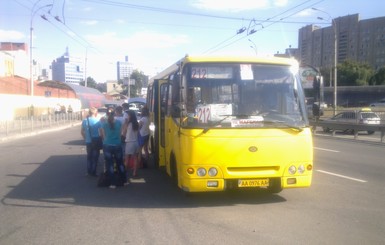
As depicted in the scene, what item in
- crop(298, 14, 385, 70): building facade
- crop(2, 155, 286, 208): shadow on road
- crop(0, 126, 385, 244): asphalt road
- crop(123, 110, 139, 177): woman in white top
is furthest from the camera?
crop(298, 14, 385, 70): building facade

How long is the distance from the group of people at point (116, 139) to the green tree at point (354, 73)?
9653 centimetres

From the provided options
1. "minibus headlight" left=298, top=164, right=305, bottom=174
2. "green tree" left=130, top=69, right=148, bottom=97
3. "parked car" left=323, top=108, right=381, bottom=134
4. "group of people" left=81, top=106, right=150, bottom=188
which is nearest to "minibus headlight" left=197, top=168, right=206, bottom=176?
"minibus headlight" left=298, top=164, right=305, bottom=174

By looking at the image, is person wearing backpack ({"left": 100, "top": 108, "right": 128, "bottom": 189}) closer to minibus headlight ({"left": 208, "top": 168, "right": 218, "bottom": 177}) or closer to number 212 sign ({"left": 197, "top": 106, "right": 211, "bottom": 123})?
number 212 sign ({"left": 197, "top": 106, "right": 211, "bottom": 123})

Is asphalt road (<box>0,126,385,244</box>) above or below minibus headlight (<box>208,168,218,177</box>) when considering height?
below

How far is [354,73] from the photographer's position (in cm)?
9925

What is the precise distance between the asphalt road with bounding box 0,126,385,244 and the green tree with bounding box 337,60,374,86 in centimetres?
9529

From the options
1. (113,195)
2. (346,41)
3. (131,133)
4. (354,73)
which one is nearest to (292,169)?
(113,195)

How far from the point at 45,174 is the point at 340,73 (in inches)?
3978

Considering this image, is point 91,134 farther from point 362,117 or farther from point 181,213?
point 362,117

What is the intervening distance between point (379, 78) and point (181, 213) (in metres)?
102

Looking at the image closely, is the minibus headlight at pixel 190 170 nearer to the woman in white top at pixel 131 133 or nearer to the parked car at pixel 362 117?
the woman in white top at pixel 131 133

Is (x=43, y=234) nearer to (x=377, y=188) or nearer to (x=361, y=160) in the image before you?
(x=377, y=188)

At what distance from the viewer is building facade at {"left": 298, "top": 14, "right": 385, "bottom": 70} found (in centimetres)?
10475

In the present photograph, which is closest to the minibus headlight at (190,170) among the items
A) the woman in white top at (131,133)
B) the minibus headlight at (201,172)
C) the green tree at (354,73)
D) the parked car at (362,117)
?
the minibus headlight at (201,172)
